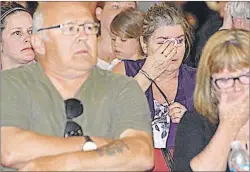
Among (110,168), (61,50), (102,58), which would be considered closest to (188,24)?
(102,58)

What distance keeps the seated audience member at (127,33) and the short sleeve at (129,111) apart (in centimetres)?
80

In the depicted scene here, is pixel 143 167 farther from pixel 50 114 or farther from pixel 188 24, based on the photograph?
pixel 188 24

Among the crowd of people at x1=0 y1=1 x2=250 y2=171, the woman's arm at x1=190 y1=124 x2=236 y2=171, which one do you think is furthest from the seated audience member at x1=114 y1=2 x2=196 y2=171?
the woman's arm at x1=190 y1=124 x2=236 y2=171

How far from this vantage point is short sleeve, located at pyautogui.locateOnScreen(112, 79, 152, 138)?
201cm

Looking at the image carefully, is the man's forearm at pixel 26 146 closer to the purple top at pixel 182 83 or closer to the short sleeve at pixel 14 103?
the short sleeve at pixel 14 103

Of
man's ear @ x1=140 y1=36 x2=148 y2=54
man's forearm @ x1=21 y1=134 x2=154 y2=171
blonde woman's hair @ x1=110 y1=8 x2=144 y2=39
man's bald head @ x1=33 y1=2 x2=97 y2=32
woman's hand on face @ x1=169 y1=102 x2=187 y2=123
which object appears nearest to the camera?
man's forearm @ x1=21 y1=134 x2=154 y2=171

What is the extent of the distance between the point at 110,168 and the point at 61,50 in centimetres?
47

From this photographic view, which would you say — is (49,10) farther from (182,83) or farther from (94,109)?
(182,83)

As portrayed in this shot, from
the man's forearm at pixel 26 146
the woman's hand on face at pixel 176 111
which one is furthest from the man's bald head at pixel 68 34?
the woman's hand on face at pixel 176 111

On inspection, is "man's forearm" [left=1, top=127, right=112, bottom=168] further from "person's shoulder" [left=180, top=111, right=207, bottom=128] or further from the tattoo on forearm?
"person's shoulder" [left=180, top=111, right=207, bottom=128]

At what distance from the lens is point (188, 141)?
2061 millimetres

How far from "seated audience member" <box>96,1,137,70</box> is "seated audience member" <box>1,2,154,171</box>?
0.74 metres

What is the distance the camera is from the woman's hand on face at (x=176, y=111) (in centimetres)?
241

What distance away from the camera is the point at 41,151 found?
1905 mm
